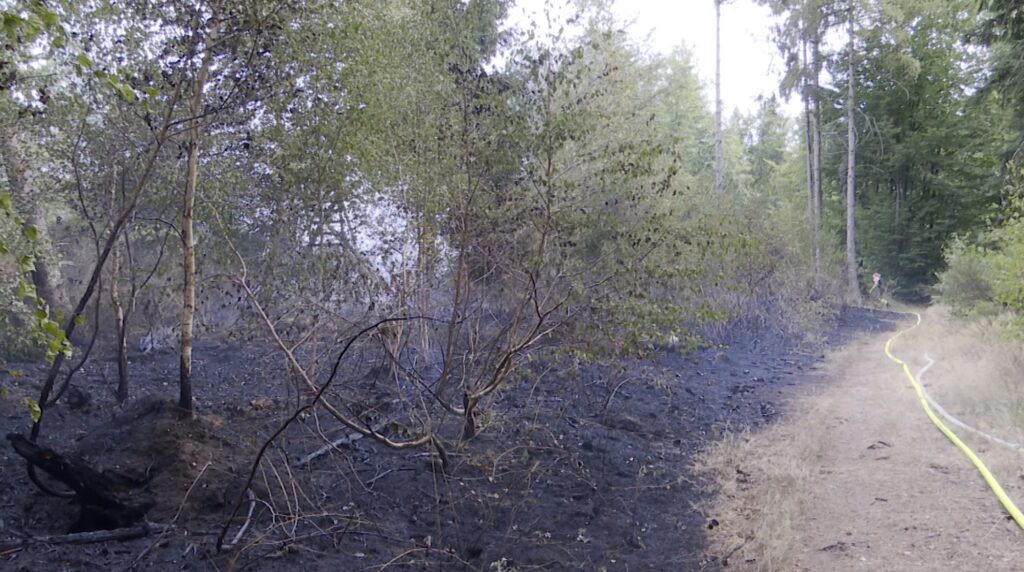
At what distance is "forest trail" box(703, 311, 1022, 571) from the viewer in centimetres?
454

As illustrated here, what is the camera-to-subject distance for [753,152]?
4641cm

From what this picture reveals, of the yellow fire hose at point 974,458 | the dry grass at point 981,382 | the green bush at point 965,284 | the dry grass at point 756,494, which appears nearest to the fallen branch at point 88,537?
the dry grass at point 756,494

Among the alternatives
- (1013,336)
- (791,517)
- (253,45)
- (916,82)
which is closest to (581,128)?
(253,45)

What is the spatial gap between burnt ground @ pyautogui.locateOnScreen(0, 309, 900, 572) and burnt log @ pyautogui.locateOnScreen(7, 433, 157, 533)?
18 centimetres

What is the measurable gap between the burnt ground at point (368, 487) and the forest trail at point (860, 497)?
37 centimetres

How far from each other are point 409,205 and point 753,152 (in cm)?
4413

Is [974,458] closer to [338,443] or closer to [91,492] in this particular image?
[338,443]

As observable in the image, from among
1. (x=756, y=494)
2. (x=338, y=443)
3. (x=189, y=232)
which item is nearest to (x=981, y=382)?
(x=756, y=494)

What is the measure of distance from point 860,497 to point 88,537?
5.49 m

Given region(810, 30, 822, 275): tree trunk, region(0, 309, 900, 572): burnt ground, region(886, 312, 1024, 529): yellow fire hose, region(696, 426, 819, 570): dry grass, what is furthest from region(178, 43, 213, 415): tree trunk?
region(810, 30, 822, 275): tree trunk

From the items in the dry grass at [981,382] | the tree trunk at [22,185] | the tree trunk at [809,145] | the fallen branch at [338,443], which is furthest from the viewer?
the tree trunk at [809,145]

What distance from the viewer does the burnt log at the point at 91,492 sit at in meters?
4.22

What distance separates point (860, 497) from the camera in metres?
5.56

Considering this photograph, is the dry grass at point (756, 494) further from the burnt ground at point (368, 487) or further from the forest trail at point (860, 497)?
the burnt ground at point (368, 487)
